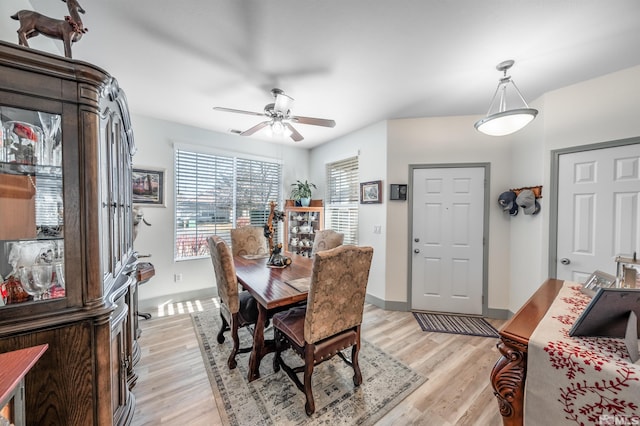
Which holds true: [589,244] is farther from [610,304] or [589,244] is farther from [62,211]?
[62,211]

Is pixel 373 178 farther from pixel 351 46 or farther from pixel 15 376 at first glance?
pixel 15 376

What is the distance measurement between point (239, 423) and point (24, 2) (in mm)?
2951

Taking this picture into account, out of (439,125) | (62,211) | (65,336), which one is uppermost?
(439,125)

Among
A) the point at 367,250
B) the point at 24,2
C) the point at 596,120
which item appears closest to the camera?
the point at 24,2

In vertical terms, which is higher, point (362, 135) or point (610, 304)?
point (362, 135)

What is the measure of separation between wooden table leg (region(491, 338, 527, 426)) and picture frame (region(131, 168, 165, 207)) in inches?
157

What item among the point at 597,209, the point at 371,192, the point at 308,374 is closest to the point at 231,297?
the point at 308,374

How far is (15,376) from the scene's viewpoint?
73cm

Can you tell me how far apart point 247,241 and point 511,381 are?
3.01 m

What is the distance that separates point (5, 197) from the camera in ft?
2.99

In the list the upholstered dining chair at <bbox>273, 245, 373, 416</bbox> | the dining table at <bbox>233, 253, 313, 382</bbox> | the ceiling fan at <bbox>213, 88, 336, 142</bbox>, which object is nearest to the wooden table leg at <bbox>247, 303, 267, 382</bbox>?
the dining table at <bbox>233, 253, 313, 382</bbox>

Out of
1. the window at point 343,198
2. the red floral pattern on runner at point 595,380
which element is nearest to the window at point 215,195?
the window at point 343,198

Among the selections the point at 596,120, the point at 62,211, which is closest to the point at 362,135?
the point at 596,120

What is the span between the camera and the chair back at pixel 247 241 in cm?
324
